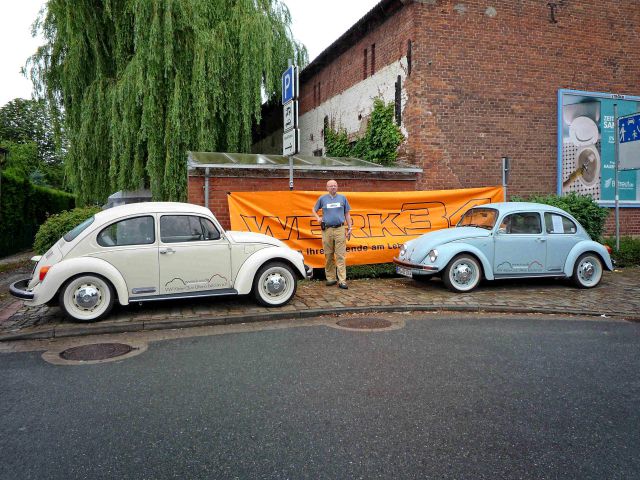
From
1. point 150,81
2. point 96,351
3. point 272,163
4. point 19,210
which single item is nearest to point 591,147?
point 272,163

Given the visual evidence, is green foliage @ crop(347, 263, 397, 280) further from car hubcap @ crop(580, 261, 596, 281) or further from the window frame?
the window frame

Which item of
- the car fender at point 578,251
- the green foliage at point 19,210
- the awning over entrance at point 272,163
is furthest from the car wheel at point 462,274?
the green foliage at point 19,210

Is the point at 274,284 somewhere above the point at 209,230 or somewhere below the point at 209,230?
below

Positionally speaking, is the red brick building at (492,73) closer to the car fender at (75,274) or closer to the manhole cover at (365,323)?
the manhole cover at (365,323)

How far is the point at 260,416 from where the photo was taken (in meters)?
3.43

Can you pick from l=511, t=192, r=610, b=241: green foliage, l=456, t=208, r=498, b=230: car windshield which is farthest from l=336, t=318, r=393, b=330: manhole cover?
l=511, t=192, r=610, b=241: green foliage

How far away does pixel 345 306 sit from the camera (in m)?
7.11

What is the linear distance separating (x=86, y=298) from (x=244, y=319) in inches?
79.6

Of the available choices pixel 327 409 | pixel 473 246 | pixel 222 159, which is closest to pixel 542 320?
pixel 473 246

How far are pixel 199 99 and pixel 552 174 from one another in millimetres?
9720

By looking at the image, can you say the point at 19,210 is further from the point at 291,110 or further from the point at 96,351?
the point at 96,351

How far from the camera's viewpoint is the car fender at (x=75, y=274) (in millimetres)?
6000

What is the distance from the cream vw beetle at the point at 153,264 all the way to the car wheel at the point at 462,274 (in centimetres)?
259

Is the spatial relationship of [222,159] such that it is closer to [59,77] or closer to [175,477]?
[59,77]
